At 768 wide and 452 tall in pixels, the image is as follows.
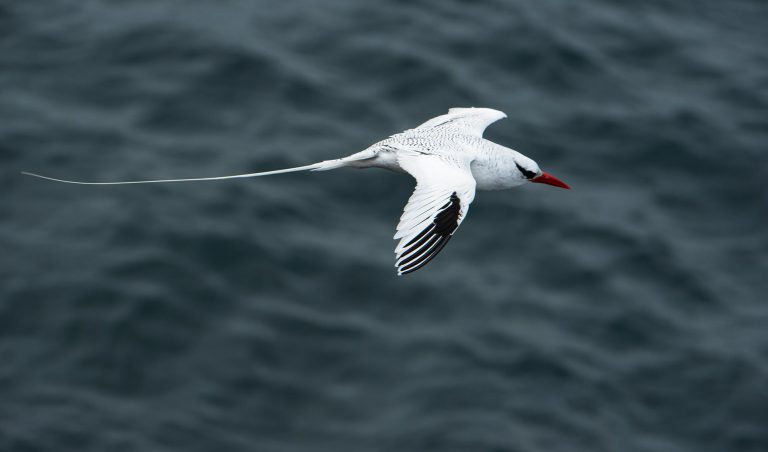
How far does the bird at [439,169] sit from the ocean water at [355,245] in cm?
485

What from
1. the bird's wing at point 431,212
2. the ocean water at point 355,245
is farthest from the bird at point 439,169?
the ocean water at point 355,245

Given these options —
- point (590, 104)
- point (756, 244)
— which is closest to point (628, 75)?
point (590, 104)

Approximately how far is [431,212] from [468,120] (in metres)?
3.25

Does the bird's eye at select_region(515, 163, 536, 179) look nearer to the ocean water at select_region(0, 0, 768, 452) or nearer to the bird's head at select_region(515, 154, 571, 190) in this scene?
the bird's head at select_region(515, 154, 571, 190)

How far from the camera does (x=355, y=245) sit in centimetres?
1730

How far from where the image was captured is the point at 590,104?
1964cm

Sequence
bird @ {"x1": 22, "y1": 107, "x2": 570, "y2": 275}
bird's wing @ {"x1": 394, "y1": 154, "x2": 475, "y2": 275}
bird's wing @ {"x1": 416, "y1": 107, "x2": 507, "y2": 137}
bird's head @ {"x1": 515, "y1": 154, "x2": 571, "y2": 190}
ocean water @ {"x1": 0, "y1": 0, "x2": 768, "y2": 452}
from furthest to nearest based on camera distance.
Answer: ocean water @ {"x1": 0, "y1": 0, "x2": 768, "y2": 452}, bird's wing @ {"x1": 416, "y1": 107, "x2": 507, "y2": 137}, bird's head @ {"x1": 515, "y1": 154, "x2": 571, "y2": 190}, bird @ {"x1": 22, "y1": 107, "x2": 570, "y2": 275}, bird's wing @ {"x1": 394, "y1": 154, "x2": 475, "y2": 275}

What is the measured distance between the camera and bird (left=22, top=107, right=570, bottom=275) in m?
9.41

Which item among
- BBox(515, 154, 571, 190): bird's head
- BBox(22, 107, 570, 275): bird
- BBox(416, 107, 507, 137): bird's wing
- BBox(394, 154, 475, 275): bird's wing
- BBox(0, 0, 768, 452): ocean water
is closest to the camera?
BBox(394, 154, 475, 275): bird's wing

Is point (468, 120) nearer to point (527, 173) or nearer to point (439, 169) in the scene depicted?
point (527, 173)

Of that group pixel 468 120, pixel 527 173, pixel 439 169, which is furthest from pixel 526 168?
pixel 439 169

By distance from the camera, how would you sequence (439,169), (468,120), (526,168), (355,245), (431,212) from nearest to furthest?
(431,212) < (439,169) < (526,168) < (468,120) < (355,245)

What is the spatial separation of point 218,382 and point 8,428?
279cm

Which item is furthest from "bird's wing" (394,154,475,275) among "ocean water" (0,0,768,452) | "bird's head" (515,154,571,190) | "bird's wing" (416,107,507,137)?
"ocean water" (0,0,768,452)
